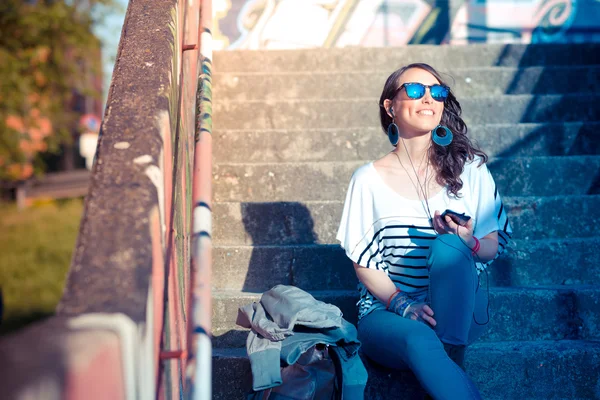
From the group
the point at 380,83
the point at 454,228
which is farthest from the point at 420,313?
the point at 380,83

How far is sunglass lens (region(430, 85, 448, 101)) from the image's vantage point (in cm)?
300

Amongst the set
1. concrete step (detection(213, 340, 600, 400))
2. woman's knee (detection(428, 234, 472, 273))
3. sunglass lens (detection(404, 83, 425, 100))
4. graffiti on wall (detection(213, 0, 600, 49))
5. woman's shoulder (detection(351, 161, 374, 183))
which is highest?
graffiti on wall (detection(213, 0, 600, 49))

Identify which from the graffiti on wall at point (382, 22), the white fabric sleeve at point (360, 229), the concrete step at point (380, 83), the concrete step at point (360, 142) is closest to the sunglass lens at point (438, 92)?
the white fabric sleeve at point (360, 229)

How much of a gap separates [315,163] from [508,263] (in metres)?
1.29

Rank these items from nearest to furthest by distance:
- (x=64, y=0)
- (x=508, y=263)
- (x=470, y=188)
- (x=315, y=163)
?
(x=470, y=188)
(x=508, y=263)
(x=315, y=163)
(x=64, y=0)

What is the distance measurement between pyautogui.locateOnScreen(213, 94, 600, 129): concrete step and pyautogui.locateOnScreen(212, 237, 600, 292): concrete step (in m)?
1.48

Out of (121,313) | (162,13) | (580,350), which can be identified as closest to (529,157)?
(580,350)

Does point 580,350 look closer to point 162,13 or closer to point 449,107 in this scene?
point 449,107

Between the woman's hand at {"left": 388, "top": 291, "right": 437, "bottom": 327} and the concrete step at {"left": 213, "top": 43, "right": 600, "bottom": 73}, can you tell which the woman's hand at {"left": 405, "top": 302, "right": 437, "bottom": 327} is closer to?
the woman's hand at {"left": 388, "top": 291, "right": 437, "bottom": 327}

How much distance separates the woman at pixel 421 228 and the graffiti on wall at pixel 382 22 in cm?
476

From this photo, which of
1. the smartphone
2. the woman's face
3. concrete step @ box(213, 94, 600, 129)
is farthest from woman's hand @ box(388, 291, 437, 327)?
concrete step @ box(213, 94, 600, 129)

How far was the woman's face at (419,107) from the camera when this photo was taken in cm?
303

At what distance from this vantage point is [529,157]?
4352mm

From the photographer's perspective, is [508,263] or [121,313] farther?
[508,263]
